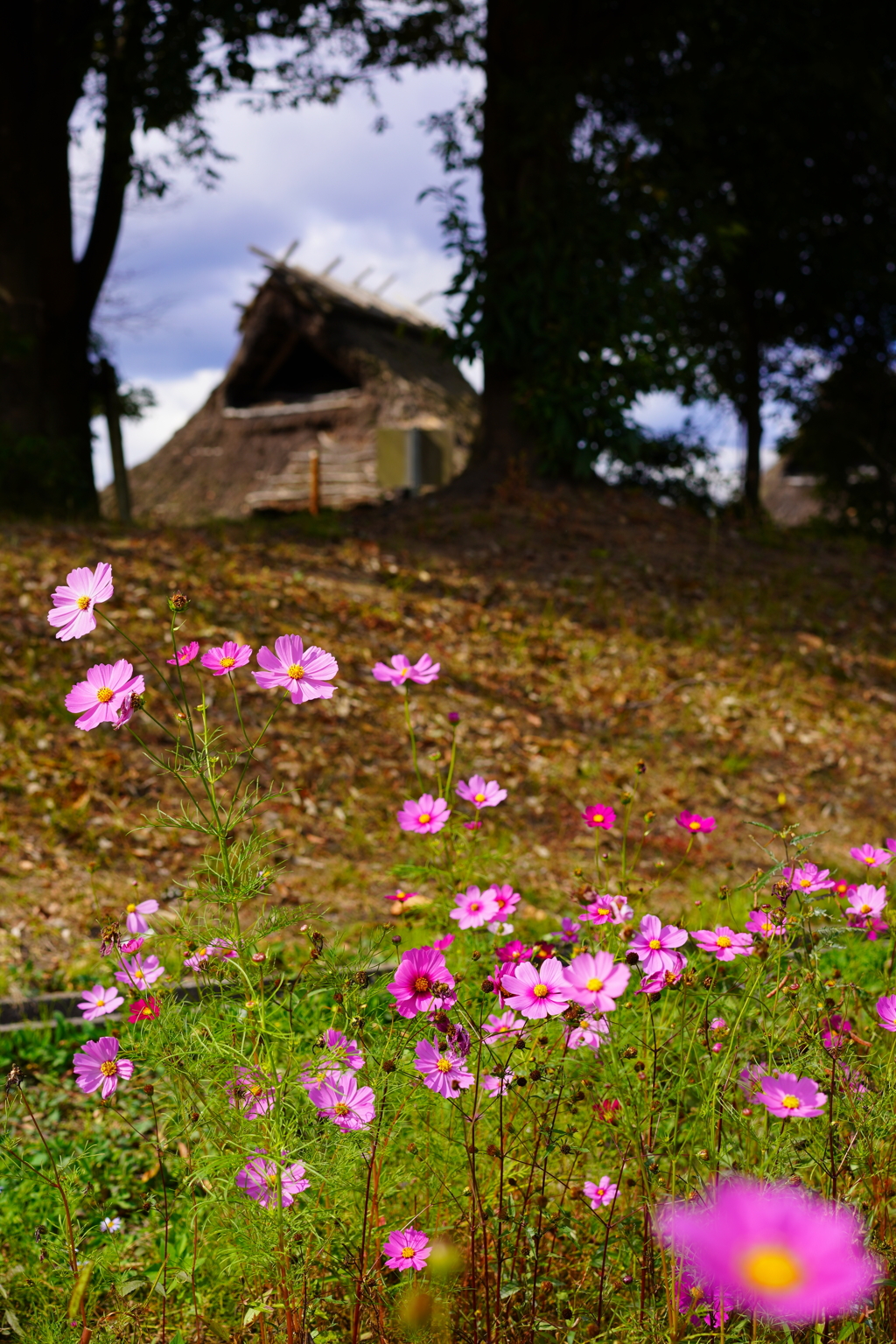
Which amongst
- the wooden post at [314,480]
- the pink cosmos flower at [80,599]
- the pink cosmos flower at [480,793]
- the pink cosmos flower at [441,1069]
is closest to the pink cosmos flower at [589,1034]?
the pink cosmos flower at [441,1069]

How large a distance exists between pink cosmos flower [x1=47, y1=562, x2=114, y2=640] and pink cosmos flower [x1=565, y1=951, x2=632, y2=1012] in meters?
0.90

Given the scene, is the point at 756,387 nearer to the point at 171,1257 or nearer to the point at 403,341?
the point at 403,341

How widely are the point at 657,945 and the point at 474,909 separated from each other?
1.54 feet

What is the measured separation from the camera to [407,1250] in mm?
1536

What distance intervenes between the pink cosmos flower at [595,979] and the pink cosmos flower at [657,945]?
0.15 meters

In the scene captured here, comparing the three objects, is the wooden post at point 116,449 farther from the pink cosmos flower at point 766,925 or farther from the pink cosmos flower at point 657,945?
the pink cosmos flower at point 657,945

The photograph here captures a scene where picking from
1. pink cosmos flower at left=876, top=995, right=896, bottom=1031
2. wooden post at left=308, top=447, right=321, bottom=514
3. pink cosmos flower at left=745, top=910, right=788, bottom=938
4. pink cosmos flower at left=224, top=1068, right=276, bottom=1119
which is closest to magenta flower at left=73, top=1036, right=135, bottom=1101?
pink cosmos flower at left=224, top=1068, right=276, bottom=1119

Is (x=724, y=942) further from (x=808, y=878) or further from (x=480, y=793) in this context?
(x=480, y=793)

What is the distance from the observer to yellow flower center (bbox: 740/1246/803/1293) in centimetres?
54

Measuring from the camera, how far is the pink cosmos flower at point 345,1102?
4.91ft

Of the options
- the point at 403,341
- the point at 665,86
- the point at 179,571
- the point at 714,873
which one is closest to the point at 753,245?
the point at 665,86

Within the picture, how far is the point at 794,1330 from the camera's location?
158 centimetres

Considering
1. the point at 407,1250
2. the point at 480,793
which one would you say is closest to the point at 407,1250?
the point at 407,1250

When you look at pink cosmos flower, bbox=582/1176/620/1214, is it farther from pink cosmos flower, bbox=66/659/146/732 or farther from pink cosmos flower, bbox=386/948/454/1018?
pink cosmos flower, bbox=66/659/146/732
